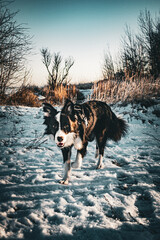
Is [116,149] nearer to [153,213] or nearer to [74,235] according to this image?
[153,213]

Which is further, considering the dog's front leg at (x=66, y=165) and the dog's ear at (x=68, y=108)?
the dog's front leg at (x=66, y=165)

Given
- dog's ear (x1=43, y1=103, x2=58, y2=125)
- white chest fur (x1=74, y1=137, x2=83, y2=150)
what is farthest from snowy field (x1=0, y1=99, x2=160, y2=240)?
dog's ear (x1=43, y1=103, x2=58, y2=125)

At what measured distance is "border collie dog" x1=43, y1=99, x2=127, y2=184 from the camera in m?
1.60

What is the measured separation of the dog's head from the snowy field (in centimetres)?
71

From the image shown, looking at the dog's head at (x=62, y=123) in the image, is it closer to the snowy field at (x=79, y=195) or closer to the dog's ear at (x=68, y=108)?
the dog's ear at (x=68, y=108)

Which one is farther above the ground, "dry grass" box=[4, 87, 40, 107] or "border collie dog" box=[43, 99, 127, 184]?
"dry grass" box=[4, 87, 40, 107]

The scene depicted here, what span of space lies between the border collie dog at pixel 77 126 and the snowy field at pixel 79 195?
1.04 feet

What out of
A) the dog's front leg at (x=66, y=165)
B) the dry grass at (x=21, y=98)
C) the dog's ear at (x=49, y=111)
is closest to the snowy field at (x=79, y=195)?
the dog's front leg at (x=66, y=165)

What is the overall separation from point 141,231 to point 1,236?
1256mm

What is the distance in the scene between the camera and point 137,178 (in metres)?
2.03

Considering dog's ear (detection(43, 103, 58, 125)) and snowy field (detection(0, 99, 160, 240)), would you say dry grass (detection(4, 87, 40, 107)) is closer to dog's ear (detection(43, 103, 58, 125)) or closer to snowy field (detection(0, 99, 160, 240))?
snowy field (detection(0, 99, 160, 240))

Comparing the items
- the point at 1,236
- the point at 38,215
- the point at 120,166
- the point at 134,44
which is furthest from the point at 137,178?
the point at 134,44

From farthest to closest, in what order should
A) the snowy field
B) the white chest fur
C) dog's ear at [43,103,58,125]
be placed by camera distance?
the white chest fur < dog's ear at [43,103,58,125] < the snowy field

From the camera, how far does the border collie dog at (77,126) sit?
160 centimetres
